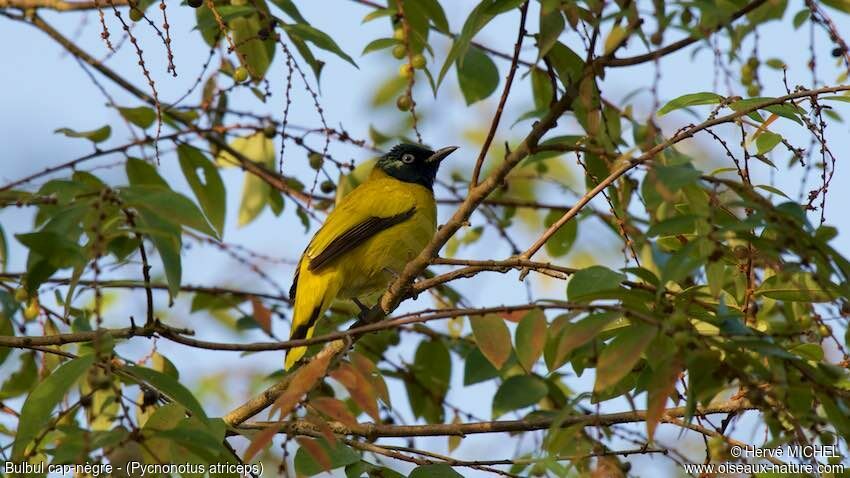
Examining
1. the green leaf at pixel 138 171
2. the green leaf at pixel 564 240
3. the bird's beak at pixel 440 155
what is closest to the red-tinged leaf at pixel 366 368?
the green leaf at pixel 564 240

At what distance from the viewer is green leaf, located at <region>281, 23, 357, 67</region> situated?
159 inches

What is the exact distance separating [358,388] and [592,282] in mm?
664

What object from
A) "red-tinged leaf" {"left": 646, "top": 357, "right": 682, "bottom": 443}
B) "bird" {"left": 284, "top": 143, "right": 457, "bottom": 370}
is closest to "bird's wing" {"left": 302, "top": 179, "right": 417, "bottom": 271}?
"bird" {"left": 284, "top": 143, "right": 457, "bottom": 370}

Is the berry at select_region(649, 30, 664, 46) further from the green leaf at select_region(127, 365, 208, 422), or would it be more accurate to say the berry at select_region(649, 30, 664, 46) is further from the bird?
the bird

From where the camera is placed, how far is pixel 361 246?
6039 mm

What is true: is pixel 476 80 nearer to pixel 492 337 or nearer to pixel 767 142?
pixel 767 142

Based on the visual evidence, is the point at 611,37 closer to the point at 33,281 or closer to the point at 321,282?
the point at 33,281

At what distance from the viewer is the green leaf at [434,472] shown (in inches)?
130

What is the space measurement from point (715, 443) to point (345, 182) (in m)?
3.22

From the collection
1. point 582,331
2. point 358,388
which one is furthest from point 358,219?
point 582,331

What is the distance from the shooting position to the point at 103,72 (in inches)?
215

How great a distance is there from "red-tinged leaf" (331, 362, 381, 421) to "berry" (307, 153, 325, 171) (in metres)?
2.76

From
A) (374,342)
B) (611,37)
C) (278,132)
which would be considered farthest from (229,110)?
(611,37)

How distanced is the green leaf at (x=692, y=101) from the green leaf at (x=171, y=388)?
184cm
